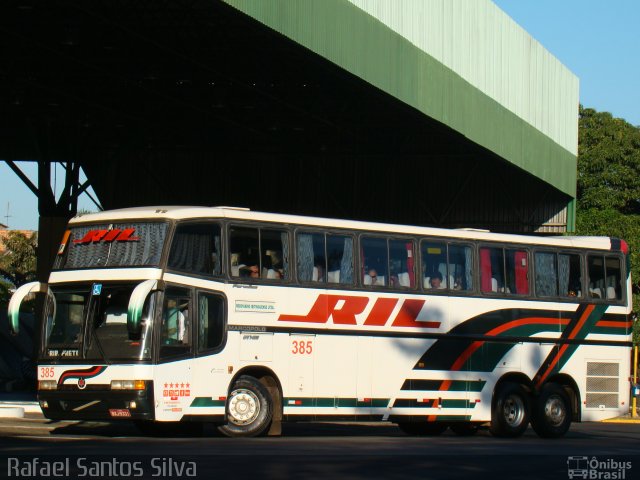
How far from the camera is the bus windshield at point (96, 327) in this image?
1781cm

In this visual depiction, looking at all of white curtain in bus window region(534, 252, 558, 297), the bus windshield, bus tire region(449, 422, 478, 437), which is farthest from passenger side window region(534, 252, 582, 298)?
the bus windshield

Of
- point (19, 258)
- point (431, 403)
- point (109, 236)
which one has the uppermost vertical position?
point (19, 258)

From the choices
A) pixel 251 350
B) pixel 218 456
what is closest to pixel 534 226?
pixel 251 350

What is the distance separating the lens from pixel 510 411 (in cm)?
2286

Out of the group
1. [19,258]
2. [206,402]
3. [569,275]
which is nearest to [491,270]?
[569,275]

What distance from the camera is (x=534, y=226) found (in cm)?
3631

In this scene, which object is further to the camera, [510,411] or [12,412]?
[12,412]

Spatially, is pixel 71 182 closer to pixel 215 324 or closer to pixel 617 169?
pixel 215 324

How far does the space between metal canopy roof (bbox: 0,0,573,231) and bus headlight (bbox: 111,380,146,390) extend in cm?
591

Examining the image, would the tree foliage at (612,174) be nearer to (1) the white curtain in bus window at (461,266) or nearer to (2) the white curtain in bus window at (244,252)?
(1) the white curtain in bus window at (461,266)

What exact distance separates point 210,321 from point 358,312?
2.91m

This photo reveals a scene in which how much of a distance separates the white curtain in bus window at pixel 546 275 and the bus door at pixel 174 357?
7.77m

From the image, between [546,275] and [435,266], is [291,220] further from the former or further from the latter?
[546,275]

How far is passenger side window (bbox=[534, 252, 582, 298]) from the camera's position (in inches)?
920
